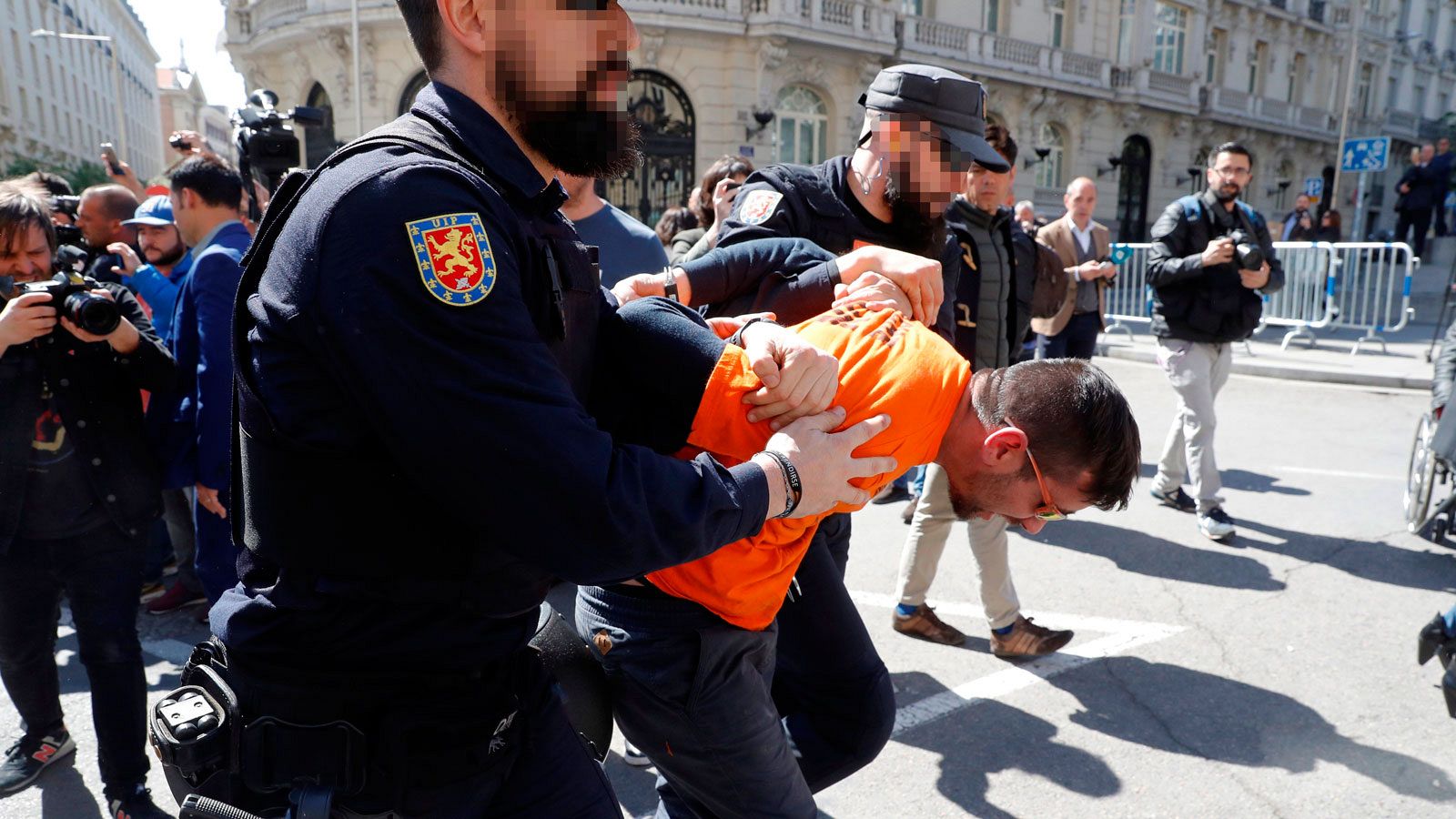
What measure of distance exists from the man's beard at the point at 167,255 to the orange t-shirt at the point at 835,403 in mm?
3931

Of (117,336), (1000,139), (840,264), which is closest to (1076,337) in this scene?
(1000,139)

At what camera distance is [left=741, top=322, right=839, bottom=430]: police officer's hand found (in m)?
1.46

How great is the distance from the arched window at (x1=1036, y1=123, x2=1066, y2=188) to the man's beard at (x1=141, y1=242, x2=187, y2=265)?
25.6 metres

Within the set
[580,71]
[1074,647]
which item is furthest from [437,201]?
[1074,647]

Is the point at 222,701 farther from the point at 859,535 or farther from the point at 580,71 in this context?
the point at 859,535

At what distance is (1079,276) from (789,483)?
6191mm

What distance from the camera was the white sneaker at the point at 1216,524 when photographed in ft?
17.2

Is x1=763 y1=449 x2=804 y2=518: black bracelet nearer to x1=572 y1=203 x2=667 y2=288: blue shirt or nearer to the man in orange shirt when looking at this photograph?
the man in orange shirt

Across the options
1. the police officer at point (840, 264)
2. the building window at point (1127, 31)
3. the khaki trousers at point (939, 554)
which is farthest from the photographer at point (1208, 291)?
the building window at point (1127, 31)

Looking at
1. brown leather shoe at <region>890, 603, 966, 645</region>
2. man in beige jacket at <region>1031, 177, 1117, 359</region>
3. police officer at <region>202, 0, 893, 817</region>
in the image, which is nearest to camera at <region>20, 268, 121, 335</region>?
police officer at <region>202, 0, 893, 817</region>

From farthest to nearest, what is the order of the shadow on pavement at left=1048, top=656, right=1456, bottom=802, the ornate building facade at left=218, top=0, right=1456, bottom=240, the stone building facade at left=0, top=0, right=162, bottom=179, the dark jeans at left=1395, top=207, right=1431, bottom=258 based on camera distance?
the stone building facade at left=0, top=0, right=162, bottom=179
the ornate building facade at left=218, top=0, right=1456, bottom=240
the dark jeans at left=1395, top=207, right=1431, bottom=258
the shadow on pavement at left=1048, top=656, right=1456, bottom=802

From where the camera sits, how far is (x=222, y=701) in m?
1.34

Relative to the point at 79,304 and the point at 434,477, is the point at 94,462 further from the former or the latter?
the point at 434,477

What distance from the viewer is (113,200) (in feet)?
17.2
